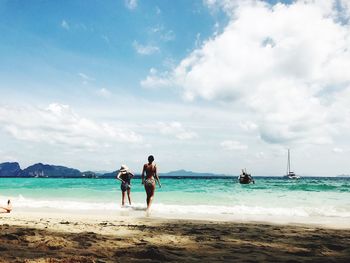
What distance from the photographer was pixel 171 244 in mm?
5785

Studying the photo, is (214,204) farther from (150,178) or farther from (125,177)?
(150,178)

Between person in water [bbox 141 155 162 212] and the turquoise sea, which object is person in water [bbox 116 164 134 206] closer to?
the turquoise sea

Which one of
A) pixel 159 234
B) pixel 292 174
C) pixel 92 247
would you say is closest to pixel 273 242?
pixel 159 234

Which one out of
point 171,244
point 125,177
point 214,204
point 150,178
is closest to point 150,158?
point 150,178

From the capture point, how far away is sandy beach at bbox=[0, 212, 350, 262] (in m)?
4.68

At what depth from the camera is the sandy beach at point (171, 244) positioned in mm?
4676

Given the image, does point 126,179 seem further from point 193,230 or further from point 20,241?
point 20,241

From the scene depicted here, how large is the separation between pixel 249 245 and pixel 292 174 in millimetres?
103274

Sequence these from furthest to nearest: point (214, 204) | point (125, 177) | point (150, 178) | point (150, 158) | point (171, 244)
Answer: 1. point (214, 204)
2. point (125, 177)
3. point (150, 178)
4. point (150, 158)
5. point (171, 244)

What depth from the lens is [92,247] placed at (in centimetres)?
529

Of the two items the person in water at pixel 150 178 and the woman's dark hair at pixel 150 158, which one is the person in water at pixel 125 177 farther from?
the woman's dark hair at pixel 150 158

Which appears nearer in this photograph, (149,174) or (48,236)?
(48,236)

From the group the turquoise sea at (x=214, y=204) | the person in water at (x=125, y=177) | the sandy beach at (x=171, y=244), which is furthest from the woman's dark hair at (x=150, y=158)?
the sandy beach at (x=171, y=244)

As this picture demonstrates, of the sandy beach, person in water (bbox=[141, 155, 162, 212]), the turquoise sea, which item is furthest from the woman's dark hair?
the sandy beach
